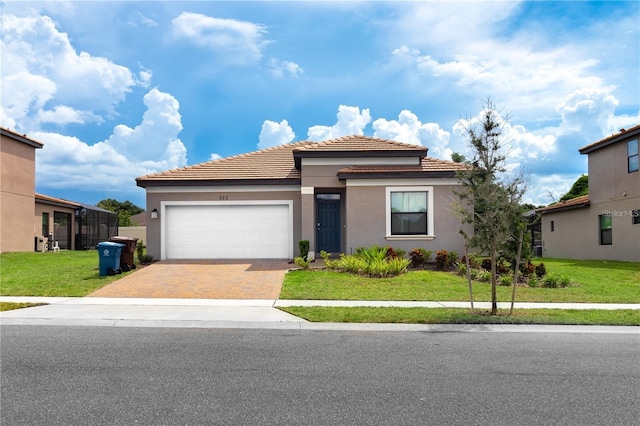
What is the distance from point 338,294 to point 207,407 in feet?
25.1

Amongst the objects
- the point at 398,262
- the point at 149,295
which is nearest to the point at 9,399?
the point at 149,295

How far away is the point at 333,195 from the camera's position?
64.2ft

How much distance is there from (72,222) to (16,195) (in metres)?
8.29

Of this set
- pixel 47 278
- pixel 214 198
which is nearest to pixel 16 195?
pixel 214 198

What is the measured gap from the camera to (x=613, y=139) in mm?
21875

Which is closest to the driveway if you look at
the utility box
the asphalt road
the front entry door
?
the front entry door

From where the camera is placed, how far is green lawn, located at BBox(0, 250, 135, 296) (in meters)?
12.8

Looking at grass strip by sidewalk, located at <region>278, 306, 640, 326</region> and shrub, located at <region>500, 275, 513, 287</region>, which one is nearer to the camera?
grass strip by sidewalk, located at <region>278, 306, 640, 326</region>

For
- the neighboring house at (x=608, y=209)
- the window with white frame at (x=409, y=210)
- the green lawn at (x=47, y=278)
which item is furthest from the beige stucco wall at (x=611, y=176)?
the green lawn at (x=47, y=278)

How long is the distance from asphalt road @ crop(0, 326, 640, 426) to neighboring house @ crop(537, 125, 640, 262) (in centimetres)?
1576

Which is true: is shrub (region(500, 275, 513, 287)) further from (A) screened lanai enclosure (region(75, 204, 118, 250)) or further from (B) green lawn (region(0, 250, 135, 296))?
(A) screened lanai enclosure (region(75, 204, 118, 250))

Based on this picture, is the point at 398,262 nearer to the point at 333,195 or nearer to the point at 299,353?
the point at 333,195

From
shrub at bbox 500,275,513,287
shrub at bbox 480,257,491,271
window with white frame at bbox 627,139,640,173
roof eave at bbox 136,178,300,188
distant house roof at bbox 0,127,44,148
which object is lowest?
shrub at bbox 500,275,513,287

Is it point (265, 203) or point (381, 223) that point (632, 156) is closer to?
point (381, 223)
